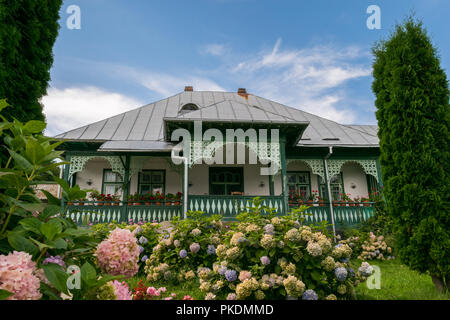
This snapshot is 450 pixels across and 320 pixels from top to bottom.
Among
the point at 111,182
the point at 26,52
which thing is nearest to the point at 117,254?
the point at 26,52

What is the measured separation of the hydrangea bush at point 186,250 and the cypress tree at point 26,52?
113 inches

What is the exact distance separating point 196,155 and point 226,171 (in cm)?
334

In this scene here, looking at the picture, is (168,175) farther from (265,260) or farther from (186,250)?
(265,260)

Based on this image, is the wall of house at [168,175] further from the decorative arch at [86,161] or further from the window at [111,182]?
the decorative arch at [86,161]

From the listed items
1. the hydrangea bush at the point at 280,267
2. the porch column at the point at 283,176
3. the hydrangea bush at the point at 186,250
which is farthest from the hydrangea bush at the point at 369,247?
the hydrangea bush at the point at 280,267

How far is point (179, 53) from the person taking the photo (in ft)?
23.2

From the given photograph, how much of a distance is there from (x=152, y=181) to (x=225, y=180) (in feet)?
10.6

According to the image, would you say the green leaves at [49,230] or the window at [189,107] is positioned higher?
the window at [189,107]

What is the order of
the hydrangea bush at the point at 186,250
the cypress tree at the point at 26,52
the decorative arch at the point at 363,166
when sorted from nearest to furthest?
the cypress tree at the point at 26,52
the hydrangea bush at the point at 186,250
the decorative arch at the point at 363,166

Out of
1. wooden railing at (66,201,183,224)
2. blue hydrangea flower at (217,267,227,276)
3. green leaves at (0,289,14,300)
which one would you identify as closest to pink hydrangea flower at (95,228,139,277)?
green leaves at (0,289,14,300)

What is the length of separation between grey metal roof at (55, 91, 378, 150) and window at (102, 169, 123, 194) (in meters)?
1.60

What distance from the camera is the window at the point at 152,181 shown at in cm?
1172

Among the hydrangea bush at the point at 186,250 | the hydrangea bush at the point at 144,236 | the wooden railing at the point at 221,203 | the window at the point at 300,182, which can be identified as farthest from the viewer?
the window at the point at 300,182

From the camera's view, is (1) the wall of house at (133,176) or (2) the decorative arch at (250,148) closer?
(2) the decorative arch at (250,148)
